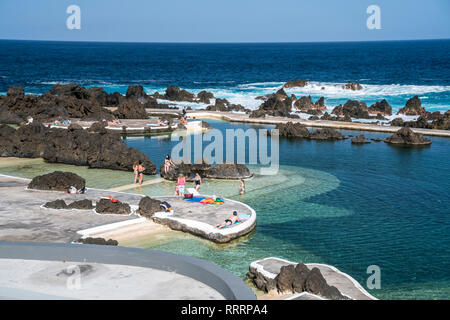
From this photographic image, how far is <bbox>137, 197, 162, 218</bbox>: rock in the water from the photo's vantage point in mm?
22922

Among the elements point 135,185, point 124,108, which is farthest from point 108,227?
point 124,108

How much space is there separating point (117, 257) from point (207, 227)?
6.99 metres

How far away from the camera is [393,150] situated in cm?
4197

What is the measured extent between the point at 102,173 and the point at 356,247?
687 inches

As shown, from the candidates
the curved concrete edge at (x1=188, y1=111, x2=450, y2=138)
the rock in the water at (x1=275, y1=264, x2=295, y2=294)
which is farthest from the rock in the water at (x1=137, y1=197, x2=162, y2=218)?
the curved concrete edge at (x1=188, y1=111, x2=450, y2=138)

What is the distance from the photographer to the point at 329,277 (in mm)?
17094

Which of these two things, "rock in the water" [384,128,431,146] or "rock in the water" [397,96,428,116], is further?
"rock in the water" [397,96,428,116]

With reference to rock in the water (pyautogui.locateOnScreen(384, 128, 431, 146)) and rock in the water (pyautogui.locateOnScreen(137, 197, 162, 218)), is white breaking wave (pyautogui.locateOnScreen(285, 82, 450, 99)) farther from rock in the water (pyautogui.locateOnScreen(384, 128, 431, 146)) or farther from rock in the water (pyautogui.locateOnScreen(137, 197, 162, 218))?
rock in the water (pyautogui.locateOnScreen(137, 197, 162, 218))

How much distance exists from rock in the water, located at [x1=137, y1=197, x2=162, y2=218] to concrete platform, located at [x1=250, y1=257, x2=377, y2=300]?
247 inches

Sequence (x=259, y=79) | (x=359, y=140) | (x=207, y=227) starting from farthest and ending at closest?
(x=259, y=79) → (x=359, y=140) → (x=207, y=227)

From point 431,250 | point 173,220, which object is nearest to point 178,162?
point 173,220

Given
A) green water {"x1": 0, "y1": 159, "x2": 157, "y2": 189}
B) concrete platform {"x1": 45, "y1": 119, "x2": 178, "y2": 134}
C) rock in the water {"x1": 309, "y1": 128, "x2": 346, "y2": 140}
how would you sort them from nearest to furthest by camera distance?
1. green water {"x1": 0, "y1": 159, "x2": 157, "y2": 189}
2. rock in the water {"x1": 309, "y1": 128, "x2": 346, "y2": 140}
3. concrete platform {"x1": 45, "y1": 119, "x2": 178, "y2": 134}

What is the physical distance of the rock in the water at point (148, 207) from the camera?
75.2 feet

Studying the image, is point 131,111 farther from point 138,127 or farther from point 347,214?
point 347,214
